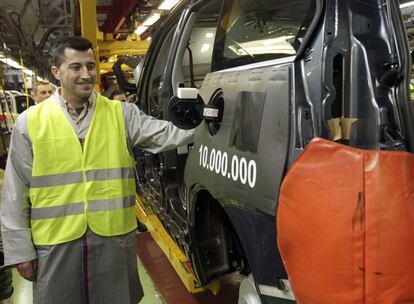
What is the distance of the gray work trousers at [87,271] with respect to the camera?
205 centimetres

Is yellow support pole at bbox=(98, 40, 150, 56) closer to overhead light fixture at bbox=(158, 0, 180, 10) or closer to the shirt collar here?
overhead light fixture at bbox=(158, 0, 180, 10)

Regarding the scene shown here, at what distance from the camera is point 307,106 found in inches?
51.6

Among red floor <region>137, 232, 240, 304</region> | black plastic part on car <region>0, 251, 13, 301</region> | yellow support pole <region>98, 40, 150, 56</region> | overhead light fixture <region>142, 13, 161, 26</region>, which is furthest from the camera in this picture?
overhead light fixture <region>142, 13, 161, 26</region>

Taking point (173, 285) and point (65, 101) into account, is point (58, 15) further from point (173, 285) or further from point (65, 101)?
point (65, 101)

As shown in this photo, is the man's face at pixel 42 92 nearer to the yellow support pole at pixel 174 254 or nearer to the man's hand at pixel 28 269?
the yellow support pole at pixel 174 254

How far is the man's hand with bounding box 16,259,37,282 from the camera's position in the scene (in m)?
2.03

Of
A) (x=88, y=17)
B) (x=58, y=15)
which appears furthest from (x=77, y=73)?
(x=58, y=15)

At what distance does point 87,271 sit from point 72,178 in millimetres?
490

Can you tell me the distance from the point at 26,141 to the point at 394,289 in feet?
5.54

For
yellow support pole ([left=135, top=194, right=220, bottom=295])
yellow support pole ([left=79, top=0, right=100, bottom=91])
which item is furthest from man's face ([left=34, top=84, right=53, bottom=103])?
yellow support pole ([left=135, top=194, right=220, bottom=295])

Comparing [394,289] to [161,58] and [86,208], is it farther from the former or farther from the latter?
[161,58]

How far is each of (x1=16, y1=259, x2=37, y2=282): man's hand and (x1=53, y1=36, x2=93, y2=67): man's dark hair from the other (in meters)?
1.00

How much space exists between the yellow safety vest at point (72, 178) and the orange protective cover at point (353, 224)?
3.75 ft

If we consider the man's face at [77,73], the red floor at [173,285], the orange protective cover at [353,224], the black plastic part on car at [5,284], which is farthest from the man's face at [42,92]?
the orange protective cover at [353,224]
